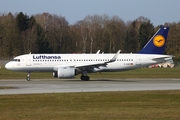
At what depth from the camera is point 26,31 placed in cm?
10762

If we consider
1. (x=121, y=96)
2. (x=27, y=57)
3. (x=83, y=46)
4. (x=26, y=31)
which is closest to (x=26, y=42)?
(x=26, y=31)

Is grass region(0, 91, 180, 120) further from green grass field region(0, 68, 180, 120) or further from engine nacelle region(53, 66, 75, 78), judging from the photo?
engine nacelle region(53, 66, 75, 78)

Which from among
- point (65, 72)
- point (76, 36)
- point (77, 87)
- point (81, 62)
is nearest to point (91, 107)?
point (77, 87)

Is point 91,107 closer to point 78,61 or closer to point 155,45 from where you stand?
point 78,61

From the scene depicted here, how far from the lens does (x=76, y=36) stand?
406 ft

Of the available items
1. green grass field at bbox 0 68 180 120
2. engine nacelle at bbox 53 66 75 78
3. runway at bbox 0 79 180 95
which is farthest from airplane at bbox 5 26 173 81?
green grass field at bbox 0 68 180 120

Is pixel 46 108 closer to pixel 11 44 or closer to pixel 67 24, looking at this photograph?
pixel 11 44

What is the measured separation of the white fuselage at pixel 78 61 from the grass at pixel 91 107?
18263mm

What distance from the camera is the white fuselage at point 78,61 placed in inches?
1644

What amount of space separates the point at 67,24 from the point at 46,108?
12010 centimetres

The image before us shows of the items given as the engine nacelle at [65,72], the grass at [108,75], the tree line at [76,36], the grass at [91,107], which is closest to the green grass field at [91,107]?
the grass at [91,107]

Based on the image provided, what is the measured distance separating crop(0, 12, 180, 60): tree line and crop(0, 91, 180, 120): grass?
252 ft

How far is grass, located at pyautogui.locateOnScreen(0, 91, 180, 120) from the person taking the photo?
15.7 metres

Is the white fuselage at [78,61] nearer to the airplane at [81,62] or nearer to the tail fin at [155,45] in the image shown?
the airplane at [81,62]
